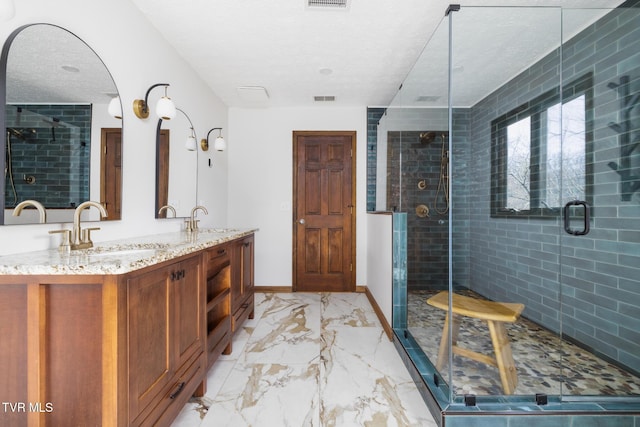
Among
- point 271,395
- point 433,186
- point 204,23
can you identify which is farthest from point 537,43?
point 271,395

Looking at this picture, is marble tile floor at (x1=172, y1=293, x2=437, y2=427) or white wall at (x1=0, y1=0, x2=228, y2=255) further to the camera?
marble tile floor at (x1=172, y1=293, x2=437, y2=427)

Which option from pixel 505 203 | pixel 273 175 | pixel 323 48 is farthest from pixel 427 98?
pixel 273 175

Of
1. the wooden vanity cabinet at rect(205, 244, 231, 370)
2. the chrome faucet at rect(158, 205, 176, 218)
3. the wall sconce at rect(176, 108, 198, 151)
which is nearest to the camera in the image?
the wooden vanity cabinet at rect(205, 244, 231, 370)

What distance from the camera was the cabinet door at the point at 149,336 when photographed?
100 centimetres

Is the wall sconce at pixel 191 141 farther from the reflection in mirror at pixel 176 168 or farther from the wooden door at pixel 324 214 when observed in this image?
the wooden door at pixel 324 214

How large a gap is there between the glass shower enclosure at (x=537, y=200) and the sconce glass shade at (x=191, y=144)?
212 cm

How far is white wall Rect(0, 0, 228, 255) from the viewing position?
1221mm

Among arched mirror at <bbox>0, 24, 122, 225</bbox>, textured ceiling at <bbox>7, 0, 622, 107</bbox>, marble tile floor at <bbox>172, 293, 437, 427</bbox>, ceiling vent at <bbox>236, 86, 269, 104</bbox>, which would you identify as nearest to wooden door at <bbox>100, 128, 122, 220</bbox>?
arched mirror at <bbox>0, 24, 122, 225</bbox>

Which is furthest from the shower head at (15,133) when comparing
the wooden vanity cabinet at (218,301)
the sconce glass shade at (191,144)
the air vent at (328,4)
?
the air vent at (328,4)

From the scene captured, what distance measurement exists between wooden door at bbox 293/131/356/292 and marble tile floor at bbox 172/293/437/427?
0.99 metres

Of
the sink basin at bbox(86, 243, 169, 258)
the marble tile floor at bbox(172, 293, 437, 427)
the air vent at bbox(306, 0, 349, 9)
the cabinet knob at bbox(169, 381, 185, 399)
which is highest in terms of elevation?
the air vent at bbox(306, 0, 349, 9)

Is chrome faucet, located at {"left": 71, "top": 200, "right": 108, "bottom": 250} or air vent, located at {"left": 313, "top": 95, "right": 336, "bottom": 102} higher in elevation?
air vent, located at {"left": 313, "top": 95, "right": 336, "bottom": 102}

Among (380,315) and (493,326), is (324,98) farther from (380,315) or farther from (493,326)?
(493,326)

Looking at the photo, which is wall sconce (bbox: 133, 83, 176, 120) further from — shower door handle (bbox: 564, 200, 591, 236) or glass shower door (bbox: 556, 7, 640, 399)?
shower door handle (bbox: 564, 200, 591, 236)
